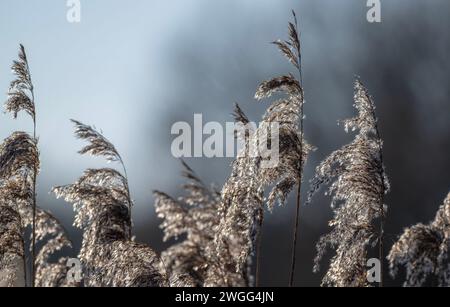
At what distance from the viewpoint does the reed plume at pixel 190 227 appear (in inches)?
259

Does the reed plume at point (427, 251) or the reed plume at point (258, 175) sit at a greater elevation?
the reed plume at point (258, 175)

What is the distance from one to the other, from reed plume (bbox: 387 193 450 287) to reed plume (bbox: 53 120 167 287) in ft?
7.27

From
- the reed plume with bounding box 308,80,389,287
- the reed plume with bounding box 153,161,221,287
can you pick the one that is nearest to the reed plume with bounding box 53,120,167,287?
the reed plume with bounding box 153,161,221,287

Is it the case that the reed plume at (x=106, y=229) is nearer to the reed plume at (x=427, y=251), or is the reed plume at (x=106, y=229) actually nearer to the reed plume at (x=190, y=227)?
the reed plume at (x=190, y=227)

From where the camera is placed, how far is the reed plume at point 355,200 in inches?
318

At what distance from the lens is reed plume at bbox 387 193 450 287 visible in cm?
663

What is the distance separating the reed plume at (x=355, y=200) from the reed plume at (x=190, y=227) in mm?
1541

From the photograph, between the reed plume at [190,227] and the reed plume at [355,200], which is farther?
the reed plume at [355,200]

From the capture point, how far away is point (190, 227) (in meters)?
6.89

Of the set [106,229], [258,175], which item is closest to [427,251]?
[258,175]

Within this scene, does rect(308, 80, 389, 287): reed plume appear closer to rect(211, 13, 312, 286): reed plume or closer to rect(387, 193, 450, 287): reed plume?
rect(211, 13, 312, 286): reed plume

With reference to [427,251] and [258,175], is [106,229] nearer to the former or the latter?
[258,175]

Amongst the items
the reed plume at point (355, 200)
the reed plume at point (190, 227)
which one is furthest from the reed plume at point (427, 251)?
the reed plume at point (190, 227)

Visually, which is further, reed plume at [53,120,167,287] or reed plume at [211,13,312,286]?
reed plume at [53,120,167,287]
